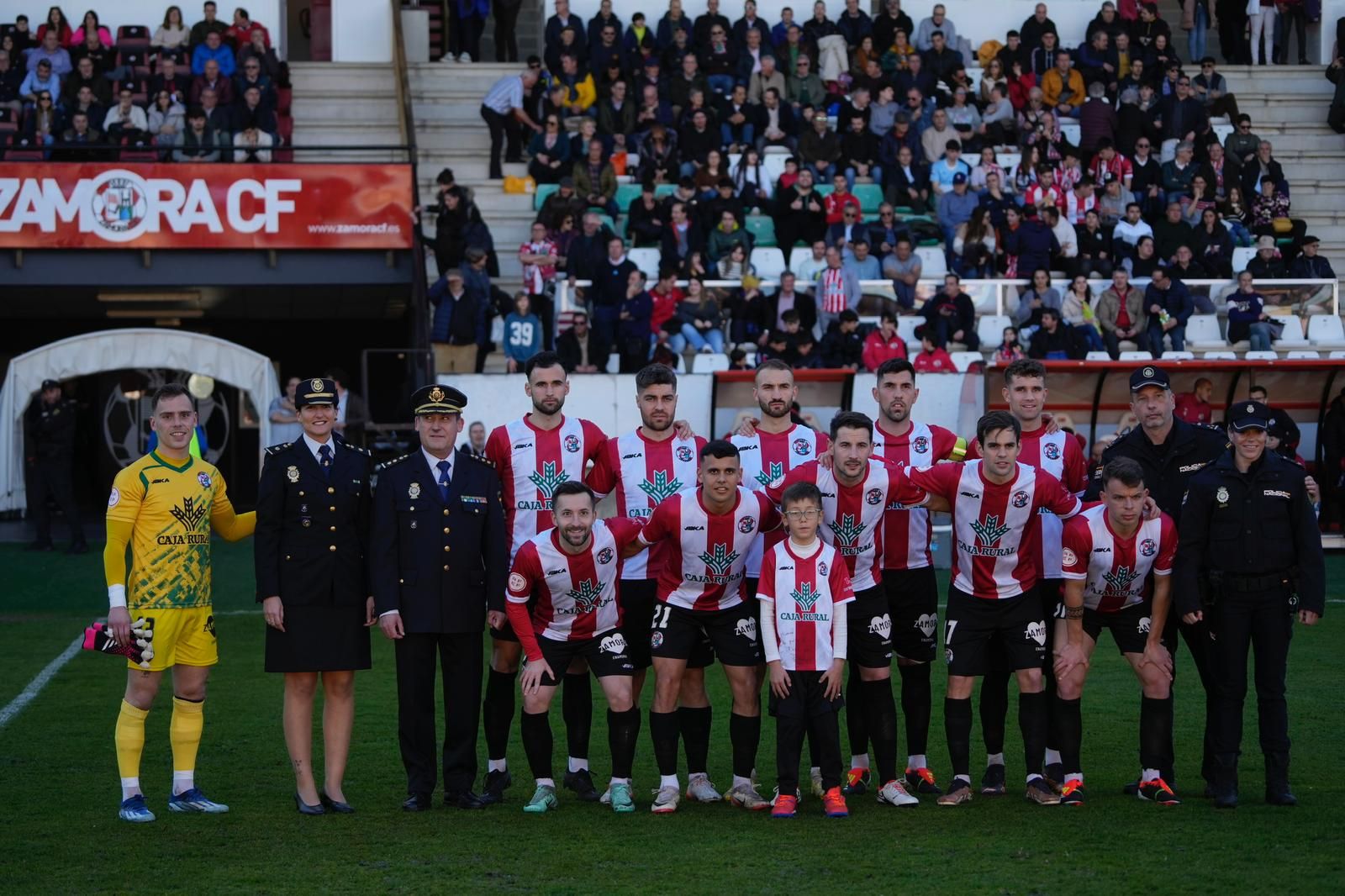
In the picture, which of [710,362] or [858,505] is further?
[710,362]

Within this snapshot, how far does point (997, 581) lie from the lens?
25.2 ft

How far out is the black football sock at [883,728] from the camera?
7.64 meters

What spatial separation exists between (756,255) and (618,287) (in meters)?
2.66

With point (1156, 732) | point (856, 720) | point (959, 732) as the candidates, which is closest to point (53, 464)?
point (856, 720)

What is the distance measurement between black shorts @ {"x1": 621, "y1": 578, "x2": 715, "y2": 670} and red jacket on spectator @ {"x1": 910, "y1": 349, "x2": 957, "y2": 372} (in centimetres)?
1070

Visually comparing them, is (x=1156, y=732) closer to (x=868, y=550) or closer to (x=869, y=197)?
(x=868, y=550)

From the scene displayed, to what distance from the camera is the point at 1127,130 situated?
77.7ft

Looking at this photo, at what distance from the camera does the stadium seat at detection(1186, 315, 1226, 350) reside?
802 inches

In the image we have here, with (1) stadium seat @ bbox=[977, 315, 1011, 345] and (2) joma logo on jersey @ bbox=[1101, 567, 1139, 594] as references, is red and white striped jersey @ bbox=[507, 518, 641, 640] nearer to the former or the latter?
(2) joma logo on jersey @ bbox=[1101, 567, 1139, 594]

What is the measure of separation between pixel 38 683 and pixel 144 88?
1359cm

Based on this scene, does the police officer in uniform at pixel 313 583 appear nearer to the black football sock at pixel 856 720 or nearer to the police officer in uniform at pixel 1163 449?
the black football sock at pixel 856 720

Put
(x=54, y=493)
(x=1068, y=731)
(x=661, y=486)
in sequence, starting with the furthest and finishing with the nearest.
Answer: (x=54, y=493) < (x=661, y=486) < (x=1068, y=731)

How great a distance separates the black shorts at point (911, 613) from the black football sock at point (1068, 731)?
27.1 inches

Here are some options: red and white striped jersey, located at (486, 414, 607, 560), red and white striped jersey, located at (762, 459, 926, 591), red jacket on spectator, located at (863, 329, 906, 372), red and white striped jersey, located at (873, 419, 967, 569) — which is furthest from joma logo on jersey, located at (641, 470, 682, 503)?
red jacket on spectator, located at (863, 329, 906, 372)
